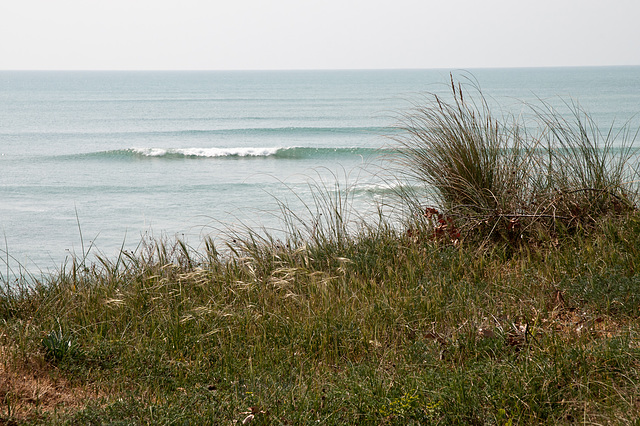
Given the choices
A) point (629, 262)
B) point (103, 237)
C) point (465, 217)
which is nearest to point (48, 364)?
point (465, 217)

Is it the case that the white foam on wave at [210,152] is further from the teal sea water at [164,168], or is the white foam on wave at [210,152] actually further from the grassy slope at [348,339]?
the grassy slope at [348,339]

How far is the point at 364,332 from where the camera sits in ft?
10.8

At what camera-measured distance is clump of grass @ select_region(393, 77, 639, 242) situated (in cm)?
484

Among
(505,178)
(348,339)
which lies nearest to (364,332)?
(348,339)

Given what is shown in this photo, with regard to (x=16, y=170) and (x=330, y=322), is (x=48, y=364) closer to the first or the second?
(x=330, y=322)

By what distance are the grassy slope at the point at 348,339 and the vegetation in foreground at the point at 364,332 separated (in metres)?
0.01

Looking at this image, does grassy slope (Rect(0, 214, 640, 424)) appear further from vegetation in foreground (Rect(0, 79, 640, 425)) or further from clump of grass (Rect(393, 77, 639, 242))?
clump of grass (Rect(393, 77, 639, 242))

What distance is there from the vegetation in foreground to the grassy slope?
12mm

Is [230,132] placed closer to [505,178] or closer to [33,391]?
[505,178]

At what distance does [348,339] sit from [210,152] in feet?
72.1

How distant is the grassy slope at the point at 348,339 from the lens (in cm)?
251

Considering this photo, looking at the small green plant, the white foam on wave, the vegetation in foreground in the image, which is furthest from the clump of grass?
the white foam on wave

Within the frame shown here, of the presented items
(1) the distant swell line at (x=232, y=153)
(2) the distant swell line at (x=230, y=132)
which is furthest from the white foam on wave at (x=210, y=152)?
(2) the distant swell line at (x=230, y=132)

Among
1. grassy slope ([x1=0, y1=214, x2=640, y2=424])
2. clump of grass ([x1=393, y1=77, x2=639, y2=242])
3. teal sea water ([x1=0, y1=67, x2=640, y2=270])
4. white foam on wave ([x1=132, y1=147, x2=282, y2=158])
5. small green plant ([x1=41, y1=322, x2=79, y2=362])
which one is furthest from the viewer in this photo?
white foam on wave ([x1=132, y1=147, x2=282, y2=158])
